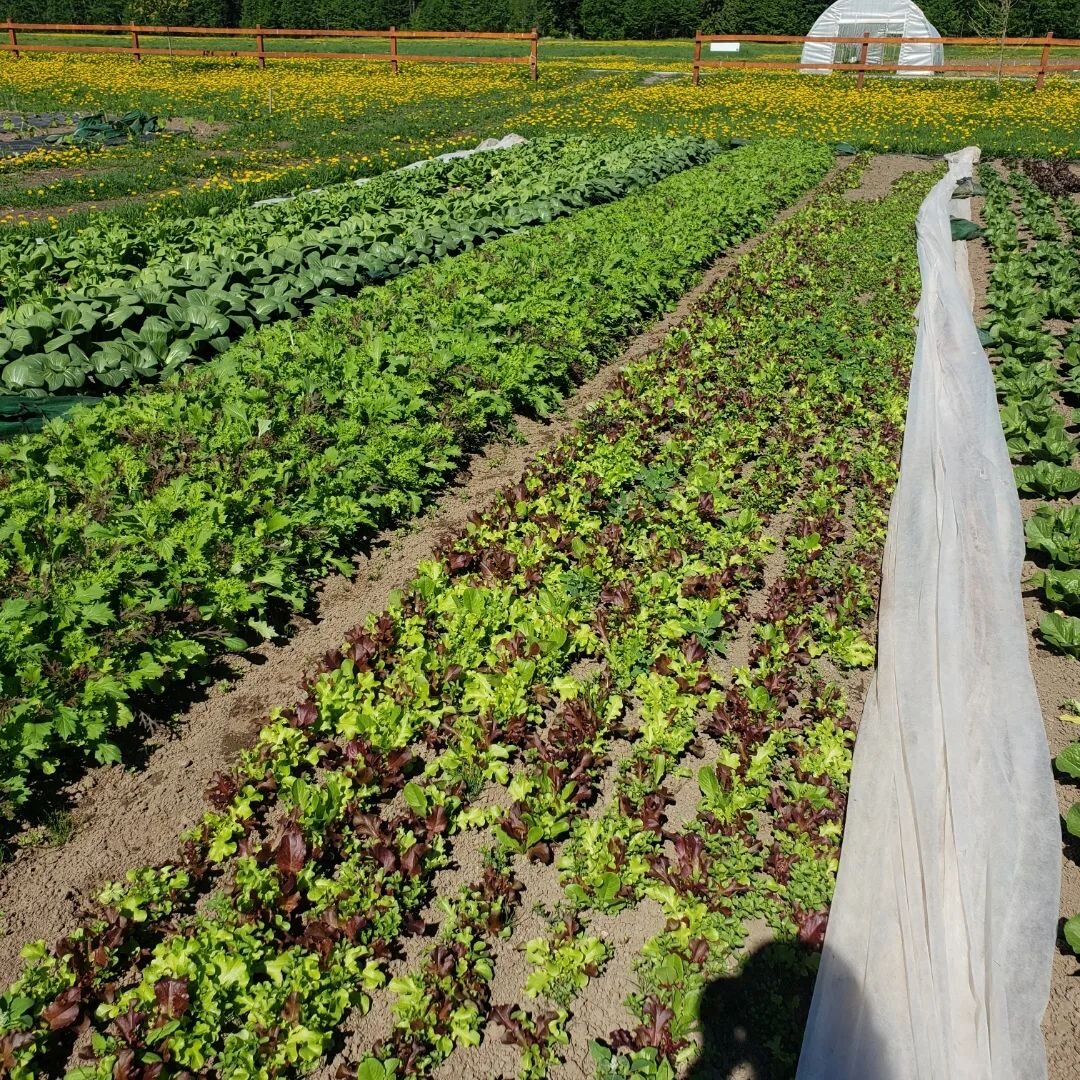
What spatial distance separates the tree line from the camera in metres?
58.2

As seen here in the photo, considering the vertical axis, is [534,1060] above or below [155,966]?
below

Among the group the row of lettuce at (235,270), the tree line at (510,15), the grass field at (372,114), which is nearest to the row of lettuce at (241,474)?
the row of lettuce at (235,270)

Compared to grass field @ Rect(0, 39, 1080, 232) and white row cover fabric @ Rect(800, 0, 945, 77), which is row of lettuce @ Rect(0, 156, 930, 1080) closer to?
grass field @ Rect(0, 39, 1080, 232)

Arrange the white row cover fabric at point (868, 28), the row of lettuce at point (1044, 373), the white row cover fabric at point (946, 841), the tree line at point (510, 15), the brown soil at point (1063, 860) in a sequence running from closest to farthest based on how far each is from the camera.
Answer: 1. the white row cover fabric at point (946, 841)
2. the brown soil at point (1063, 860)
3. the row of lettuce at point (1044, 373)
4. the white row cover fabric at point (868, 28)
5. the tree line at point (510, 15)

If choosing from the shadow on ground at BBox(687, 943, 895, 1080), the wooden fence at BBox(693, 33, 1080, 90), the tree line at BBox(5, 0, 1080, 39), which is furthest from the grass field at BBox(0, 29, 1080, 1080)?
the tree line at BBox(5, 0, 1080, 39)

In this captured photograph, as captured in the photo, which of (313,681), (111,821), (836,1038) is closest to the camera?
(836,1038)

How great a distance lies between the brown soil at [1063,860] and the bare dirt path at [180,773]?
3.34 meters

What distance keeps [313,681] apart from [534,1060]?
2146 mm

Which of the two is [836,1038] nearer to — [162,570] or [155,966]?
[155,966]

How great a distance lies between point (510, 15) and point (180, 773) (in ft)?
232

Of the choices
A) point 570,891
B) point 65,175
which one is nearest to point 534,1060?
point 570,891

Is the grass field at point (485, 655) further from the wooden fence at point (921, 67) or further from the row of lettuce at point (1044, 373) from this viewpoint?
the wooden fence at point (921, 67)

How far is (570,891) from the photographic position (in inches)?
134

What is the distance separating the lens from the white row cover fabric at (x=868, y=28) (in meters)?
39.3
